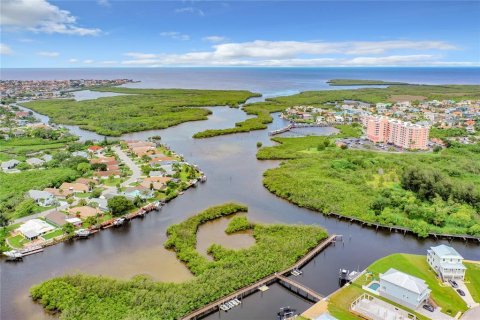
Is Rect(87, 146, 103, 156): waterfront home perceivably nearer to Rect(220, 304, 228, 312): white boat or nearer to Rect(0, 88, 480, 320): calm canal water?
Rect(0, 88, 480, 320): calm canal water

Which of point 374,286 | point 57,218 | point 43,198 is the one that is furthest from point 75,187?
point 374,286

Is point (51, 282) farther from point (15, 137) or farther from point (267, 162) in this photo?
point (15, 137)

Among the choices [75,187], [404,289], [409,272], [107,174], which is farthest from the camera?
[107,174]

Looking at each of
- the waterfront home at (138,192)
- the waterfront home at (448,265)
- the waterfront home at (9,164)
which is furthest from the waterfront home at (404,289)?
the waterfront home at (9,164)

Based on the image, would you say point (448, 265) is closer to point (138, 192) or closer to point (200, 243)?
point (200, 243)

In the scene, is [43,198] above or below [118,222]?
above

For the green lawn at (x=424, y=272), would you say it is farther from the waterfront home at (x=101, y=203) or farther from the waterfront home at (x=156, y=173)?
the waterfront home at (x=156, y=173)

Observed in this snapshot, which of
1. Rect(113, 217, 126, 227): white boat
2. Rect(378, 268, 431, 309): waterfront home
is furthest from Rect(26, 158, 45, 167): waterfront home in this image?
Rect(378, 268, 431, 309): waterfront home
